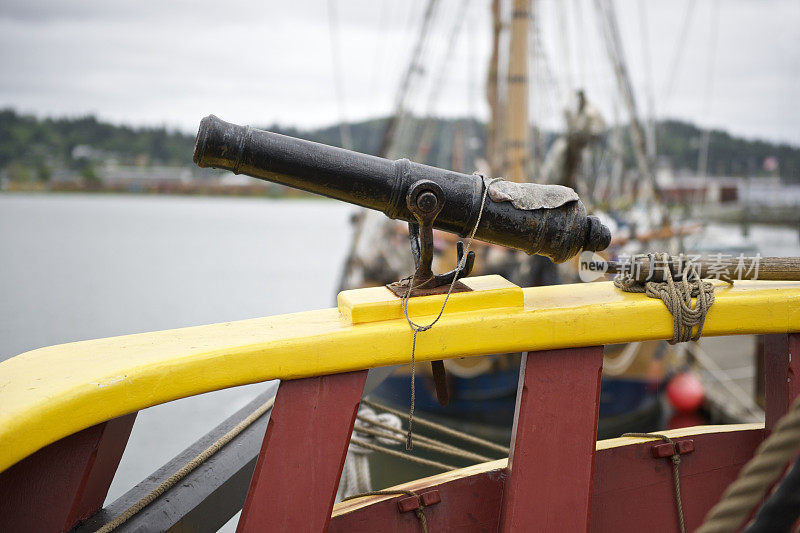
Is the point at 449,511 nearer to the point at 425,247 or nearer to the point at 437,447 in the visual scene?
the point at 437,447

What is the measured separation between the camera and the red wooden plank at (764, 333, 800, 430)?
1.84 meters

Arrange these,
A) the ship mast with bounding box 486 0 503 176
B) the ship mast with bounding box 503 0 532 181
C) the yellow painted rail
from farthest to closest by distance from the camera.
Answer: the ship mast with bounding box 486 0 503 176, the ship mast with bounding box 503 0 532 181, the yellow painted rail

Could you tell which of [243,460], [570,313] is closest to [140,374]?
[243,460]

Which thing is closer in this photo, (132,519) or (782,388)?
(132,519)

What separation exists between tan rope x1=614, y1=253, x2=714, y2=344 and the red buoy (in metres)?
9.42

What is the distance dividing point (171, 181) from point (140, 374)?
71.1 meters

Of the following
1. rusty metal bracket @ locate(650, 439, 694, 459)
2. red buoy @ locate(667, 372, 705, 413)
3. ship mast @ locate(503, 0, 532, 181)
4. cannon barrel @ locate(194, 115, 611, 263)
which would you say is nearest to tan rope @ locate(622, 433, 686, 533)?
rusty metal bracket @ locate(650, 439, 694, 459)

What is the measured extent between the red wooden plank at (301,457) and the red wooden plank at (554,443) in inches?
17.1

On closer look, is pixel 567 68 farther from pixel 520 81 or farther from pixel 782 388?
pixel 782 388

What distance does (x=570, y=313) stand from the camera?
1660 millimetres

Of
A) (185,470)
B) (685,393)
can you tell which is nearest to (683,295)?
(185,470)

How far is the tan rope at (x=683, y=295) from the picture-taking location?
1723 millimetres

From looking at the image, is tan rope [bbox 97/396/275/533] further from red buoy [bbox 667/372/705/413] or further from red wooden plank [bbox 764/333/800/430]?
red buoy [bbox 667/372/705/413]

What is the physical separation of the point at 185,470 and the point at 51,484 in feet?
1.43
